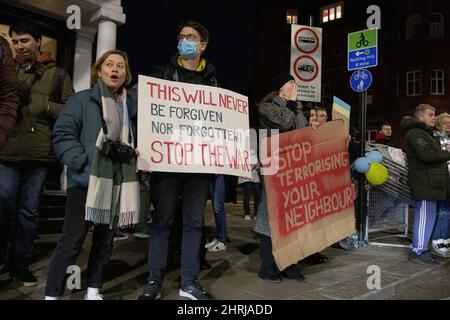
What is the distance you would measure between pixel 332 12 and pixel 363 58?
27913 millimetres

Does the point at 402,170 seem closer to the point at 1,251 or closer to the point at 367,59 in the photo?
the point at 367,59

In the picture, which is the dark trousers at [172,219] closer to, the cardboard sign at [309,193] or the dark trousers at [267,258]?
the cardboard sign at [309,193]

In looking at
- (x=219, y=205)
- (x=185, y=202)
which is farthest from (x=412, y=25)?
(x=185, y=202)

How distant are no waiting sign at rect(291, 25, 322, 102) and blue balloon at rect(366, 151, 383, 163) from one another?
241cm

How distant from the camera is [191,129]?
3.40 meters

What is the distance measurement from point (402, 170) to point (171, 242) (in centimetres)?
358

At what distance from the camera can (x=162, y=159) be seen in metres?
3.17

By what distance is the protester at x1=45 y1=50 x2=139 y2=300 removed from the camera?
9.37ft

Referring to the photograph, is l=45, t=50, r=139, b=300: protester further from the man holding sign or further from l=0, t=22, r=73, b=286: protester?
l=0, t=22, r=73, b=286: protester

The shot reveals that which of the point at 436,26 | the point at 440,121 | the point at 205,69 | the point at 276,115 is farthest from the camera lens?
the point at 436,26

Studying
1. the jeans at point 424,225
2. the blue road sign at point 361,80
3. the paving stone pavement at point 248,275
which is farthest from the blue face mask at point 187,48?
the jeans at point 424,225

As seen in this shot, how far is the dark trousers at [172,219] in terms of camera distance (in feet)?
10.7

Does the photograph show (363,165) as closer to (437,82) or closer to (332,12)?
(437,82)
